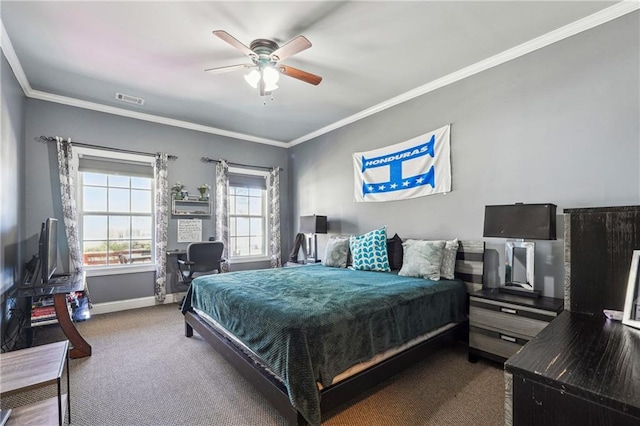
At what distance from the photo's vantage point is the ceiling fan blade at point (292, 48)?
222 centimetres

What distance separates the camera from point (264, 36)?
258 centimetres

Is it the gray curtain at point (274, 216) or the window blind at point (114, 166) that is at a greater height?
the window blind at point (114, 166)

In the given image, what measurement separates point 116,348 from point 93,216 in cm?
208

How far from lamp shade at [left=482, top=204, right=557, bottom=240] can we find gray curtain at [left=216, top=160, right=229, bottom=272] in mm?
3878

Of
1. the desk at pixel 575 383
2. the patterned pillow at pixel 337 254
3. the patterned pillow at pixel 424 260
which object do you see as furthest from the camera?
the patterned pillow at pixel 337 254

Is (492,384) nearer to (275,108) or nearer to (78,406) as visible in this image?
(78,406)

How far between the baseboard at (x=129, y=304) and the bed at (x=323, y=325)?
65.2 inches

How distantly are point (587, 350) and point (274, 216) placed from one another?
196 inches

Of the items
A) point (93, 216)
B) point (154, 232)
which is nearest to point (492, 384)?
point (154, 232)

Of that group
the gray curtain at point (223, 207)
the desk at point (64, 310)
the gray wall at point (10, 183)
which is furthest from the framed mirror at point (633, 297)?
the gray curtain at point (223, 207)

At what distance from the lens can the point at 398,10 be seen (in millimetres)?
2287

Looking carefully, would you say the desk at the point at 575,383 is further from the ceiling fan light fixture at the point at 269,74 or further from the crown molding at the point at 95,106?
the crown molding at the point at 95,106

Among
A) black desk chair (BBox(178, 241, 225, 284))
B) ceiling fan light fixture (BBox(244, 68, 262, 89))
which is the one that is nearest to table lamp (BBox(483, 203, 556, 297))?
ceiling fan light fixture (BBox(244, 68, 262, 89))

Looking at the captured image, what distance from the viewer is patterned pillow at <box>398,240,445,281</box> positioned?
2.97m
